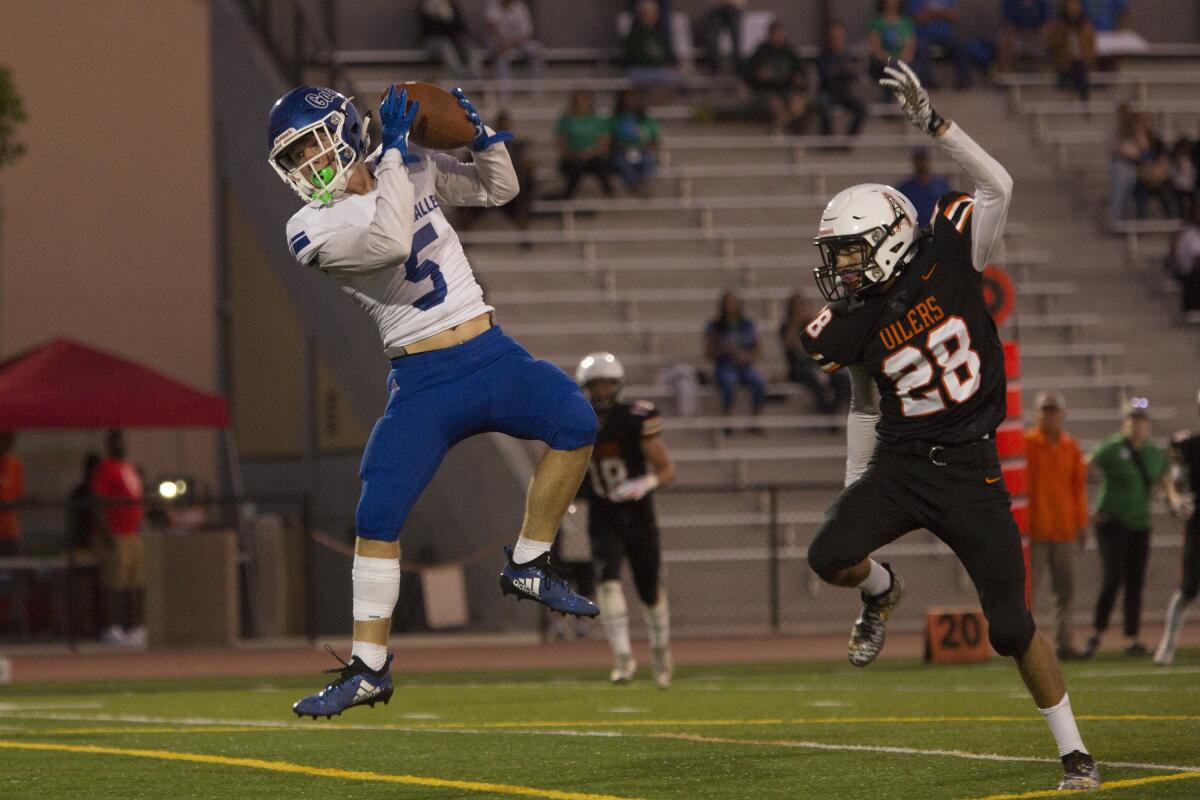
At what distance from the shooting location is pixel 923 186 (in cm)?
1997

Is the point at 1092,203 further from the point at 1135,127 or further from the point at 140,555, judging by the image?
the point at 140,555

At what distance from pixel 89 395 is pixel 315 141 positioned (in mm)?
11249

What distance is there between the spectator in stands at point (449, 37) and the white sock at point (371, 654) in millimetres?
16247

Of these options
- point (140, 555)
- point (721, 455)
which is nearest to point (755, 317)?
point (721, 455)

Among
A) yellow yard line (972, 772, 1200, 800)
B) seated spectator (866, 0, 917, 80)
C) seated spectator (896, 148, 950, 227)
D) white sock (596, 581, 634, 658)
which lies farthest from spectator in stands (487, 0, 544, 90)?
yellow yard line (972, 772, 1200, 800)

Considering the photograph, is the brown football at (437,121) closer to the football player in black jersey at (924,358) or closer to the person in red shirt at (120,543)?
the football player in black jersey at (924,358)

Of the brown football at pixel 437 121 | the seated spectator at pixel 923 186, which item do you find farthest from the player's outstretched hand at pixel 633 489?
the seated spectator at pixel 923 186

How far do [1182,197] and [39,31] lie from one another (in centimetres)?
1311

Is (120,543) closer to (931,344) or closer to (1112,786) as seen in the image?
(931,344)

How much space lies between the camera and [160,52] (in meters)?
24.1

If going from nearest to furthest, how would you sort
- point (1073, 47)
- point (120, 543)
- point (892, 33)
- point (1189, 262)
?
point (120, 543), point (1189, 262), point (892, 33), point (1073, 47)

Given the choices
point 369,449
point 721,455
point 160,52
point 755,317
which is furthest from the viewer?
point 160,52

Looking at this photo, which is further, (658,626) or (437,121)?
(658,626)

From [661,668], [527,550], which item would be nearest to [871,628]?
[527,550]
